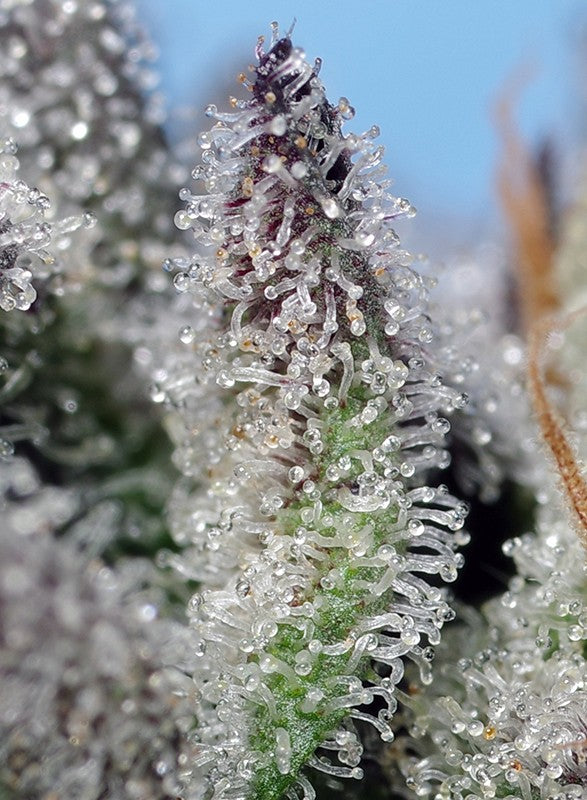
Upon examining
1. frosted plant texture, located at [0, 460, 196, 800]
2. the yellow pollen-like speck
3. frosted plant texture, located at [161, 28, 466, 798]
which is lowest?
frosted plant texture, located at [0, 460, 196, 800]

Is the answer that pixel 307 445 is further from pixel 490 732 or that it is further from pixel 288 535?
pixel 490 732

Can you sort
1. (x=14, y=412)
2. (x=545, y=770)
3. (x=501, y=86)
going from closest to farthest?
(x=545, y=770), (x=14, y=412), (x=501, y=86)

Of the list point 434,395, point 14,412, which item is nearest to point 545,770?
point 434,395

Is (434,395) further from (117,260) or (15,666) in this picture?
(117,260)

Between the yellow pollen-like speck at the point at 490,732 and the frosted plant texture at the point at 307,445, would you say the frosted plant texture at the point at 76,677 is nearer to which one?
the frosted plant texture at the point at 307,445

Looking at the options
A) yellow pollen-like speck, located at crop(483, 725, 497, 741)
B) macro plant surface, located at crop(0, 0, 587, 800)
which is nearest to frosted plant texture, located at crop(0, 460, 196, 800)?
macro plant surface, located at crop(0, 0, 587, 800)

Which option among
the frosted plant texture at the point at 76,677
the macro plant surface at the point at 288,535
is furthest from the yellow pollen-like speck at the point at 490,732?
the frosted plant texture at the point at 76,677

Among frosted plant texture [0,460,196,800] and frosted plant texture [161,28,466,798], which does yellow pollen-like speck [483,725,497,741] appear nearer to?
frosted plant texture [161,28,466,798]

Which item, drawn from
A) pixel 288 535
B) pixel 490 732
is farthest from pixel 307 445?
pixel 490 732
